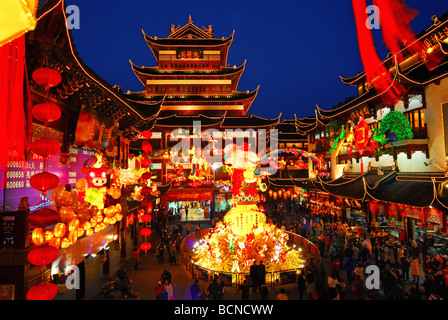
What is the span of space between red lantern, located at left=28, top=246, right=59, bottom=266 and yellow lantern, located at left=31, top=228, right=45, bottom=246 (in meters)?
0.36

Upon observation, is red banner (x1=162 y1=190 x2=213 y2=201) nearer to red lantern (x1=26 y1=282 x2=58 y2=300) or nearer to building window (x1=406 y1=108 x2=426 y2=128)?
building window (x1=406 y1=108 x2=426 y2=128)

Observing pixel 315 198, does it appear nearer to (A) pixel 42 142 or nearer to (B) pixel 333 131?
(B) pixel 333 131

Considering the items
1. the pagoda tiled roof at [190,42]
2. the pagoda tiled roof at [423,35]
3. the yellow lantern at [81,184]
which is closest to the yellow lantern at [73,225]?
the yellow lantern at [81,184]

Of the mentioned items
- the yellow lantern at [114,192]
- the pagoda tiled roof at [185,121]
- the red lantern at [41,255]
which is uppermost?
the pagoda tiled roof at [185,121]

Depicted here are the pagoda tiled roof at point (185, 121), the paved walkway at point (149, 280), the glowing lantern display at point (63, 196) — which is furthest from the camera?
the pagoda tiled roof at point (185, 121)

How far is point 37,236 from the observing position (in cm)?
516

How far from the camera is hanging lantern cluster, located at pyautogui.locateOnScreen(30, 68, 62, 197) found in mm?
4801

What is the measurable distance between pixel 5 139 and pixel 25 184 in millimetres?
3411

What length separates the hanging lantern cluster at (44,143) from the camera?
15.8ft

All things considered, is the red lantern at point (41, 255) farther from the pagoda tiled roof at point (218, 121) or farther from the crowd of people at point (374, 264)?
the pagoda tiled roof at point (218, 121)

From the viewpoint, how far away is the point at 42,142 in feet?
15.9

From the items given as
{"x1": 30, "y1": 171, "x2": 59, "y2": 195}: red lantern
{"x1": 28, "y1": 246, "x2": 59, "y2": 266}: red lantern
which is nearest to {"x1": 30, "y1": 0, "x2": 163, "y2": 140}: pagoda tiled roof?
{"x1": 30, "y1": 171, "x2": 59, "y2": 195}: red lantern

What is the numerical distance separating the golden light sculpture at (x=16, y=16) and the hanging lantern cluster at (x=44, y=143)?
383 centimetres
